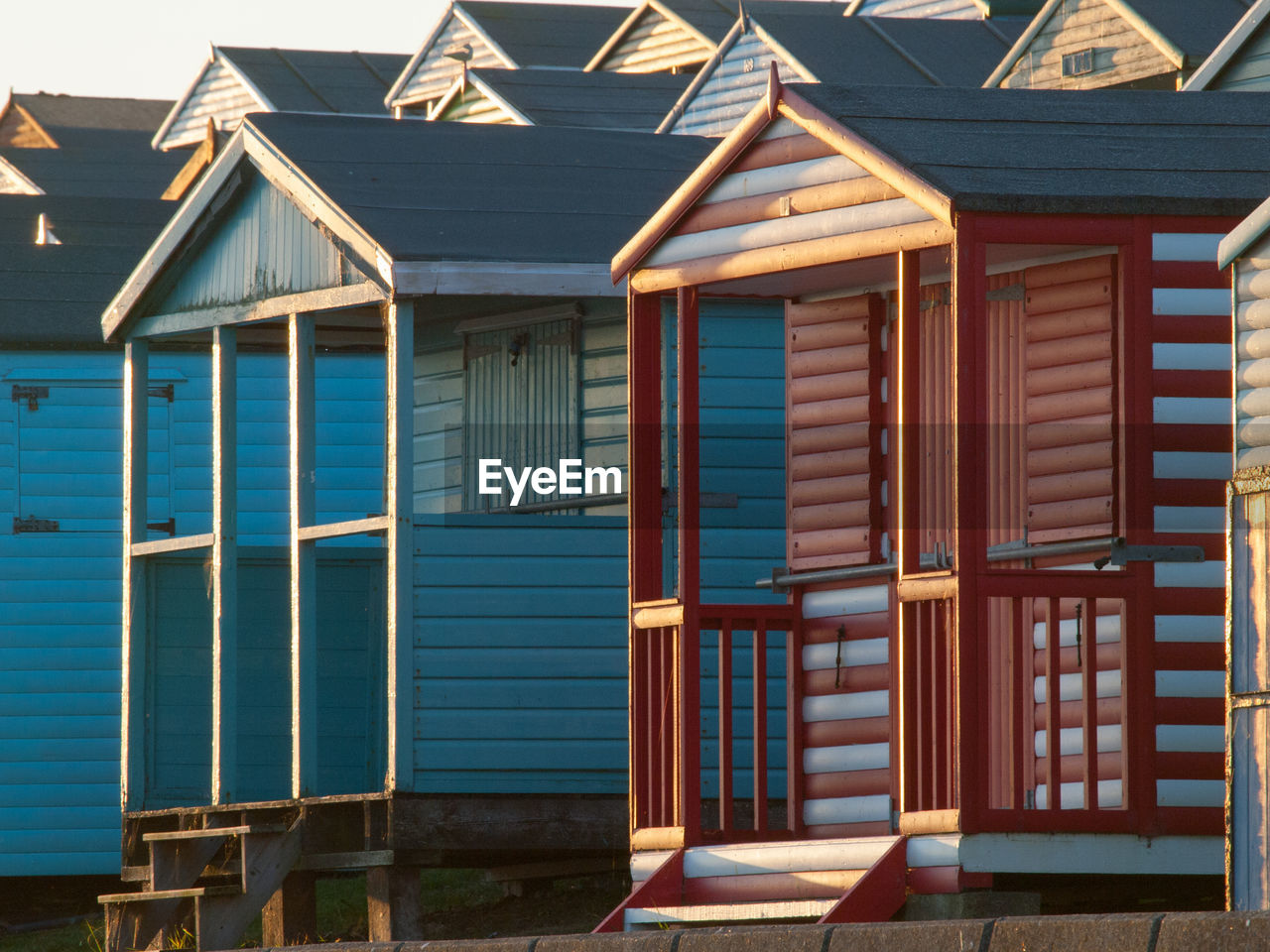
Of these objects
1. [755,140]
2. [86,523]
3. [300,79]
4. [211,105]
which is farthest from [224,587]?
[211,105]

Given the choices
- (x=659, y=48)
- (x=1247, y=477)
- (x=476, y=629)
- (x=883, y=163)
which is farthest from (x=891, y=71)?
(x=1247, y=477)

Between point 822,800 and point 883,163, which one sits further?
point 822,800

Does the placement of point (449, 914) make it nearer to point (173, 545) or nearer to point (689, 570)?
point (173, 545)

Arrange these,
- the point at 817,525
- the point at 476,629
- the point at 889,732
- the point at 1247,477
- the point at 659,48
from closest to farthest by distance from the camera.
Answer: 1. the point at 1247,477
2. the point at 889,732
3. the point at 817,525
4. the point at 476,629
5. the point at 659,48

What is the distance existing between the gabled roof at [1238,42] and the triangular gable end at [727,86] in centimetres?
1608

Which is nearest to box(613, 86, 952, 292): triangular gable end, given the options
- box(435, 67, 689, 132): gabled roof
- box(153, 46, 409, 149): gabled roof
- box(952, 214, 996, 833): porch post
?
box(952, 214, 996, 833): porch post

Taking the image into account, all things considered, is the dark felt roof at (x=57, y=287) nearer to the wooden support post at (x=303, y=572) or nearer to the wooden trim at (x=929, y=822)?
the wooden support post at (x=303, y=572)

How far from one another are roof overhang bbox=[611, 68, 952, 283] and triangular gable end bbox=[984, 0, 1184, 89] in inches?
637

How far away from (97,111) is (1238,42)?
40.2 meters

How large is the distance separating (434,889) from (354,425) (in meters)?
3.21

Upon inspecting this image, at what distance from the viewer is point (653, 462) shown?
9773 millimetres

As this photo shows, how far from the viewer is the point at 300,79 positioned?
4359 centimetres

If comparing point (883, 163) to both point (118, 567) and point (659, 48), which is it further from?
point (659, 48)

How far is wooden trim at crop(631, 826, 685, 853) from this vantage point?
363 inches
